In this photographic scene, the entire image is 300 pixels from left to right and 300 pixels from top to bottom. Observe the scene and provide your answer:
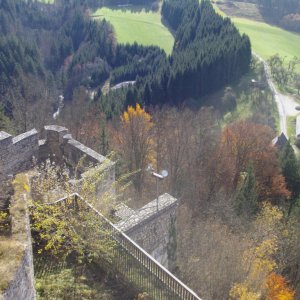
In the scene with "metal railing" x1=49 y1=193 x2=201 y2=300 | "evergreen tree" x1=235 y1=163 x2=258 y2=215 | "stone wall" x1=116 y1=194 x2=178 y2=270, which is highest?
"metal railing" x1=49 y1=193 x2=201 y2=300

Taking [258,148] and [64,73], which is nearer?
[258,148]

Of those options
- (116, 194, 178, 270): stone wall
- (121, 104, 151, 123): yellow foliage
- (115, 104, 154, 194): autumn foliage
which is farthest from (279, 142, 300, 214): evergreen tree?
(116, 194, 178, 270): stone wall

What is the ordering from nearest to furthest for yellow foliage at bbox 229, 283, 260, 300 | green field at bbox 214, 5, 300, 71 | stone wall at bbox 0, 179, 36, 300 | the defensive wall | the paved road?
stone wall at bbox 0, 179, 36, 300 → the defensive wall → yellow foliage at bbox 229, 283, 260, 300 → the paved road → green field at bbox 214, 5, 300, 71

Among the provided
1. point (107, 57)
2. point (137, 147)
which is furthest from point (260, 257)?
point (107, 57)

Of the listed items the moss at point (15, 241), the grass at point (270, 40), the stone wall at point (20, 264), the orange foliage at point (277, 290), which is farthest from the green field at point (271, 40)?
the stone wall at point (20, 264)

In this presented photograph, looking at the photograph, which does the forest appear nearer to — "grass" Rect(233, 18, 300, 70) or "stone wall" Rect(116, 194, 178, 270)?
"stone wall" Rect(116, 194, 178, 270)

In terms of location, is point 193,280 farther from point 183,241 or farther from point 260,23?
point 260,23

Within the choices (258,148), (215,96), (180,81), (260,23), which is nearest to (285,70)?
(215,96)
